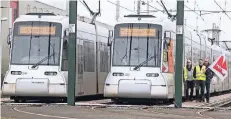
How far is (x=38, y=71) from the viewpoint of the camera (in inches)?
805

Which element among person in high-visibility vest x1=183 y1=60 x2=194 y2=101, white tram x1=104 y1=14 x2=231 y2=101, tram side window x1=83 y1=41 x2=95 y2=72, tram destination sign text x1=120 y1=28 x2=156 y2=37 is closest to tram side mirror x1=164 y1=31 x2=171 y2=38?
white tram x1=104 y1=14 x2=231 y2=101

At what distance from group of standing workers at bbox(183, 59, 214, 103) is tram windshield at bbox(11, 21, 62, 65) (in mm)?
5824

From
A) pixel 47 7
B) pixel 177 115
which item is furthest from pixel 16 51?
pixel 47 7

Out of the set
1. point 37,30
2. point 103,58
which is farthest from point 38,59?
point 103,58

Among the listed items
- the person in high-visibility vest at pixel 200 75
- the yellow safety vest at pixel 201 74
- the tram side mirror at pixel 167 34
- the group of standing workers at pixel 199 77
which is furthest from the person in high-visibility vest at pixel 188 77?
the tram side mirror at pixel 167 34

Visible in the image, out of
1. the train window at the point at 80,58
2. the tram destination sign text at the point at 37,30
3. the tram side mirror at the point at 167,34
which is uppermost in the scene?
the tram destination sign text at the point at 37,30

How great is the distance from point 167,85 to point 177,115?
488cm

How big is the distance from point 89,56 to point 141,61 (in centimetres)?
351

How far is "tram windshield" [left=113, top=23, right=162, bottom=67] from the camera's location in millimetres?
20484

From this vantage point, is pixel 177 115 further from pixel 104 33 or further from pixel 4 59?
pixel 4 59

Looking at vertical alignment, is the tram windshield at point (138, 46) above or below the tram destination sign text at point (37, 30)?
below

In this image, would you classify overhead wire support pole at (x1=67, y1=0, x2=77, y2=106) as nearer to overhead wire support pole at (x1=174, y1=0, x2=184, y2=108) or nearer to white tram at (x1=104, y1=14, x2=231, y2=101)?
white tram at (x1=104, y1=14, x2=231, y2=101)

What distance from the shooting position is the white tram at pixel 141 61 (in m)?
20.0

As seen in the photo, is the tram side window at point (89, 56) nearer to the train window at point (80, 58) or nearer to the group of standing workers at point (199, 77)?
the train window at point (80, 58)
